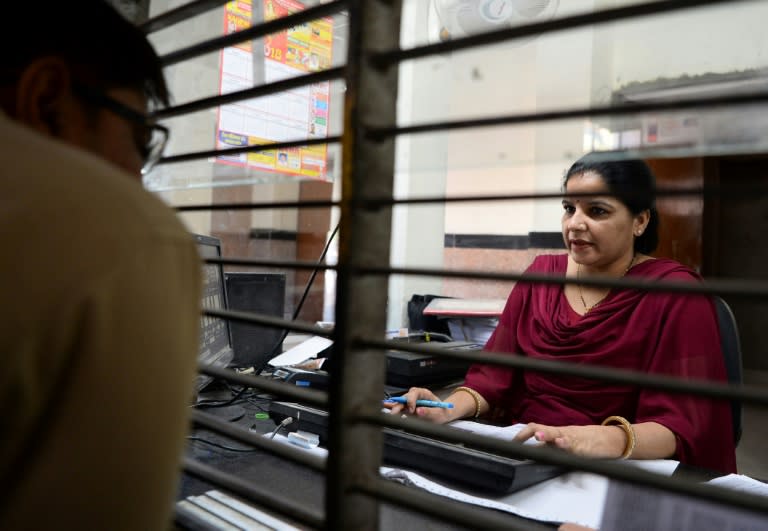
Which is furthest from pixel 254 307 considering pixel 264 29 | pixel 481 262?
pixel 481 262

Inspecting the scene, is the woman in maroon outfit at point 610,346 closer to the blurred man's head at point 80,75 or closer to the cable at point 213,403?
the cable at point 213,403

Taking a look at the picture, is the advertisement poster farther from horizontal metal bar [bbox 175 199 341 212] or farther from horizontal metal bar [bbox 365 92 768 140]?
horizontal metal bar [bbox 365 92 768 140]

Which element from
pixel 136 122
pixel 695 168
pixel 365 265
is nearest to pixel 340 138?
pixel 365 265

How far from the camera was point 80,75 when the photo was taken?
0.58 metres

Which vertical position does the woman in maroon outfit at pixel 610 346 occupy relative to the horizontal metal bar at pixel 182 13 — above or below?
below

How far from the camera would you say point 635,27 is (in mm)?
4172

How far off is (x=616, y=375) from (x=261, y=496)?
0.41 metres

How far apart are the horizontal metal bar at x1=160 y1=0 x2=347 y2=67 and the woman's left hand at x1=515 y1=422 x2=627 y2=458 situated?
0.92 meters

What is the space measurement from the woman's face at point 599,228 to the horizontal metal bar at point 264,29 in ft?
4.14

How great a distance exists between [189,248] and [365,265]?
0.63ft

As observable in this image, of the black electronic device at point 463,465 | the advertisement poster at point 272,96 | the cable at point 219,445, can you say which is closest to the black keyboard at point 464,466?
the black electronic device at point 463,465

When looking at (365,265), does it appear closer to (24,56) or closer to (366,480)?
(366,480)

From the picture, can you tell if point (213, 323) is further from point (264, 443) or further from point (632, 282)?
point (632, 282)

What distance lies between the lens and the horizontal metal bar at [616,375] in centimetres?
40
